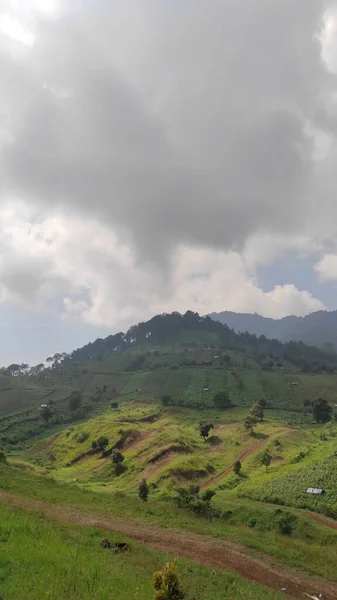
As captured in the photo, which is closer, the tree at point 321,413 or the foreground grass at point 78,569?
the foreground grass at point 78,569

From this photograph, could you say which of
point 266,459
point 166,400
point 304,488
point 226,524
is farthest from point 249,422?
point 226,524

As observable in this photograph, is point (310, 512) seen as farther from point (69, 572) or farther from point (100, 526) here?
point (69, 572)

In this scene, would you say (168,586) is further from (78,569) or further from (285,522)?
(285,522)

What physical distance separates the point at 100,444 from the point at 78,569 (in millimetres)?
86134

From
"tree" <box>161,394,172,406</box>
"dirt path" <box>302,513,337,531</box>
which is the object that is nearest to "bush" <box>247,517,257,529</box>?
"dirt path" <box>302,513,337,531</box>

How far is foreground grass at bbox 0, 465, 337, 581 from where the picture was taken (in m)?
29.2

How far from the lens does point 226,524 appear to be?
122 ft

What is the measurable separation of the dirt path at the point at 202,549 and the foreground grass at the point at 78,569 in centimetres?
214

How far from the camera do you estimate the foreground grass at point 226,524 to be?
29219 mm

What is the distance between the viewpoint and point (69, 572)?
17.1 meters

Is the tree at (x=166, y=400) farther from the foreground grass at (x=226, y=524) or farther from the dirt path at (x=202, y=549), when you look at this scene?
the dirt path at (x=202, y=549)

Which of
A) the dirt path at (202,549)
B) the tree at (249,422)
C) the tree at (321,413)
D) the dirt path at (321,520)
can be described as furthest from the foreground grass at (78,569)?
the tree at (321,413)

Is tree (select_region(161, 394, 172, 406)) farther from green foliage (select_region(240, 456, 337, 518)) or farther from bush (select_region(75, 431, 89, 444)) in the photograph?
green foliage (select_region(240, 456, 337, 518))

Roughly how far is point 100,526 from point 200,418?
364 ft
